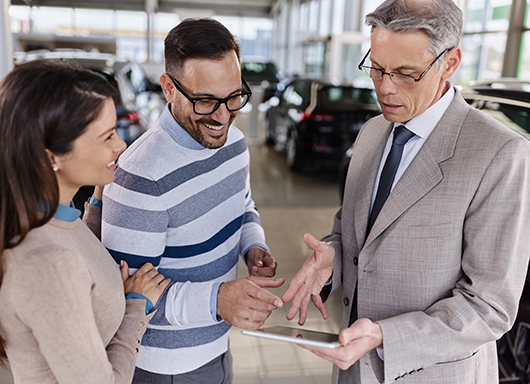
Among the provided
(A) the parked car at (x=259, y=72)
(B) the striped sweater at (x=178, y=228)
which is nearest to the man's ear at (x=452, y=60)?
(B) the striped sweater at (x=178, y=228)

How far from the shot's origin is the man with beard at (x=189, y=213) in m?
1.22

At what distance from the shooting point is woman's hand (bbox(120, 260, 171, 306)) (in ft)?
3.86

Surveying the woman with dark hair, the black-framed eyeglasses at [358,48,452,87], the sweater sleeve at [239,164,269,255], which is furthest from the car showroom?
the sweater sleeve at [239,164,269,255]

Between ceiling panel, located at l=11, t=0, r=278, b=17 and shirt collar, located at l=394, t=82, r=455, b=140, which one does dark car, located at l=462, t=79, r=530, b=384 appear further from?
ceiling panel, located at l=11, t=0, r=278, b=17

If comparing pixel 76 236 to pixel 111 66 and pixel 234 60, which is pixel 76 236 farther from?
pixel 111 66

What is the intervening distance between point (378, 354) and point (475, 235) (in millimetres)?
404

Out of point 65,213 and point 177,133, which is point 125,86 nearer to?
point 177,133

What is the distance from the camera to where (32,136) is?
0.87m

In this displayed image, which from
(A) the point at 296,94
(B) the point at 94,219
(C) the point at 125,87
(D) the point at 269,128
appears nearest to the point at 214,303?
(B) the point at 94,219

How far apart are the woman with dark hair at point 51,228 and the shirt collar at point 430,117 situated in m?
0.81

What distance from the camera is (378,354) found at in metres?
1.21

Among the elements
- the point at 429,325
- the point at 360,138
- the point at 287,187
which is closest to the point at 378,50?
the point at 360,138

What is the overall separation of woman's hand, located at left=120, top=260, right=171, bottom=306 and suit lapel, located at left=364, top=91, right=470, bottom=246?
1.91ft

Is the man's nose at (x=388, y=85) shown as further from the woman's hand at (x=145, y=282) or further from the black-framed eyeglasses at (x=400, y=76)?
the woman's hand at (x=145, y=282)
